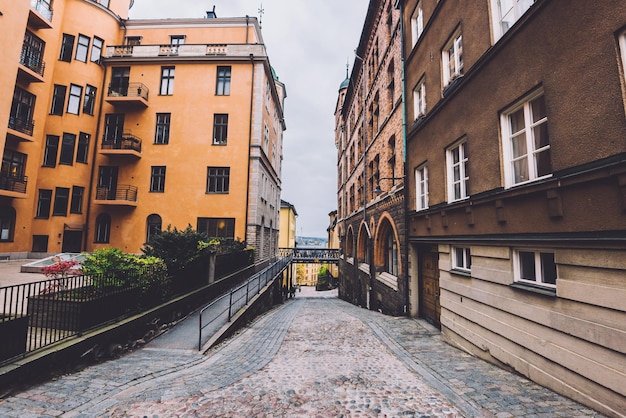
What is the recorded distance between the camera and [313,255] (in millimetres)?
34156

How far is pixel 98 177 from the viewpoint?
68.4 feet

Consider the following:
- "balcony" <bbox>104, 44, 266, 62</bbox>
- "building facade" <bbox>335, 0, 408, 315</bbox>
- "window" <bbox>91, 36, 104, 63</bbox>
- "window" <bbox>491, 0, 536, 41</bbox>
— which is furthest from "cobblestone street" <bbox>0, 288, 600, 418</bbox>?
"window" <bbox>91, 36, 104, 63</bbox>

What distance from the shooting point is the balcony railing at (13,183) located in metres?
17.4

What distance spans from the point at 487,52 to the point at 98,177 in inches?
930

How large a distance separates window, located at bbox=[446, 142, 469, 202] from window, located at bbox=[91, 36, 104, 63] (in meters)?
25.3

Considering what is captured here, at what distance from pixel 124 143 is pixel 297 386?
69.8 ft

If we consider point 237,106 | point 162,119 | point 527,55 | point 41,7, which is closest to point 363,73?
point 237,106

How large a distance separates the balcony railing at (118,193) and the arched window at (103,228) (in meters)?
1.24

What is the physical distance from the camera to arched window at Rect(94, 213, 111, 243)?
20355 mm

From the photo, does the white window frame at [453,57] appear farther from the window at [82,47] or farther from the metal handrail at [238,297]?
the window at [82,47]

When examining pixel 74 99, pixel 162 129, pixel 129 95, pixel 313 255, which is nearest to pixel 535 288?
pixel 162 129

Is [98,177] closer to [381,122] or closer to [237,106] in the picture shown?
[237,106]

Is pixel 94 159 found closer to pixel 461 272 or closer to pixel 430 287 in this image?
pixel 430 287

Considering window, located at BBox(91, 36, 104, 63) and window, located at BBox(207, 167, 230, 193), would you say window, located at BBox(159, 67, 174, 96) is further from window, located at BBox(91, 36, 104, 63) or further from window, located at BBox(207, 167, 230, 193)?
window, located at BBox(207, 167, 230, 193)
